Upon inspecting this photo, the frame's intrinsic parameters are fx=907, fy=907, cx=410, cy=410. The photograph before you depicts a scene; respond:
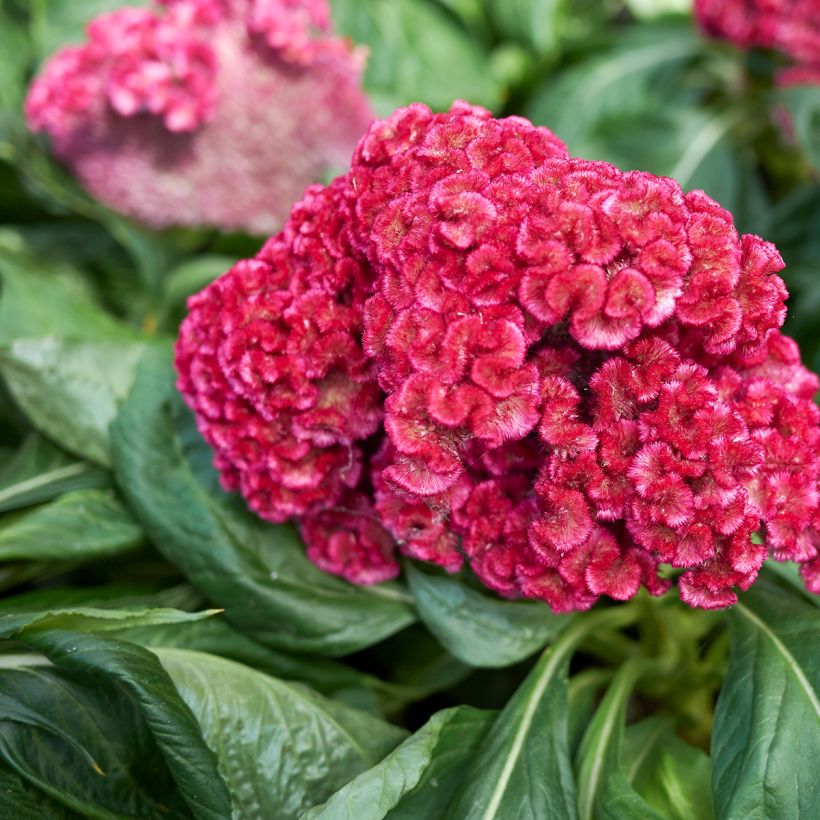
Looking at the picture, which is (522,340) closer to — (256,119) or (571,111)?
(256,119)

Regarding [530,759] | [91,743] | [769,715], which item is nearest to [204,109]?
[91,743]

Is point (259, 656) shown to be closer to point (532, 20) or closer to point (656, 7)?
point (532, 20)

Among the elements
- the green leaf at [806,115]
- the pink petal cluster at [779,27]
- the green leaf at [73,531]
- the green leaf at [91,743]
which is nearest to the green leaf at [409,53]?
the pink petal cluster at [779,27]

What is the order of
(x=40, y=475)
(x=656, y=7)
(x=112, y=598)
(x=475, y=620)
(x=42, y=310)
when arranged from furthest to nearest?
(x=656, y=7) → (x=42, y=310) → (x=40, y=475) → (x=112, y=598) → (x=475, y=620)

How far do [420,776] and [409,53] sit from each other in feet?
5.11

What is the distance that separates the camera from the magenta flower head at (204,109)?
5.03 feet

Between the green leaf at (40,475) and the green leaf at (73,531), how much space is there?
1.3 inches

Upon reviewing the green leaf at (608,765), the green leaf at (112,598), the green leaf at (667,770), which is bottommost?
the green leaf at (667,770)

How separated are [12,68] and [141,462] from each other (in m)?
1.09

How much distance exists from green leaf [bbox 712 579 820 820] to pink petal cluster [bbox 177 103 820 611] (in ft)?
0.38

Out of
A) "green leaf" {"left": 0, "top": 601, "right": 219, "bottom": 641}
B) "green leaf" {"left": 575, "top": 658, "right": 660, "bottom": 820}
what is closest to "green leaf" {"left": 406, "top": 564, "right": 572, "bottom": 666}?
"green leaf" {"left": 575, "top": 658, "right": 660, "bottom": 820}

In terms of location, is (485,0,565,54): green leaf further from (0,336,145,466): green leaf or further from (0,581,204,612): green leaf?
(0,581,204,612): green leaf

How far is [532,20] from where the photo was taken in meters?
1.98

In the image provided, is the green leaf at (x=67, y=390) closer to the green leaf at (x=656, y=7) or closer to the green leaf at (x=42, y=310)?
the green leaf at (x=42, y=310)
